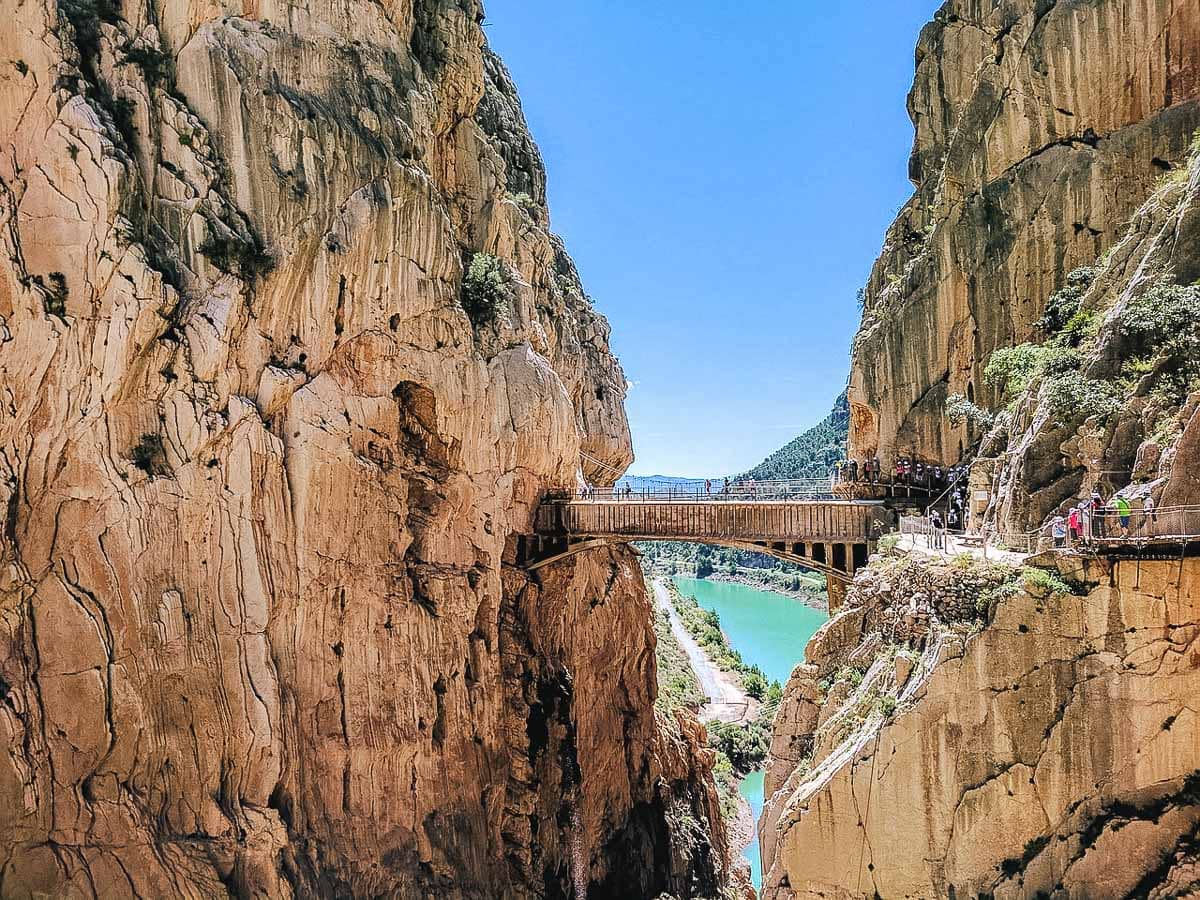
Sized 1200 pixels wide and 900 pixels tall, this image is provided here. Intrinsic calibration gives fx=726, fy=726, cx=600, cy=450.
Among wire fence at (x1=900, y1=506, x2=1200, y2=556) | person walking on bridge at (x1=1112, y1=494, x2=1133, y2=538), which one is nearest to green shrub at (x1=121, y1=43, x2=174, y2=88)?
wire fence at (x1=900, y1=506, x2=1200, y2=556)

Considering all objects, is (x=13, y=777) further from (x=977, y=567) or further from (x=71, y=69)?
(x=977, y=567)

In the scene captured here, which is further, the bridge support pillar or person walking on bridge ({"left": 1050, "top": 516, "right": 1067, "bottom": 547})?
the bridge support pillar

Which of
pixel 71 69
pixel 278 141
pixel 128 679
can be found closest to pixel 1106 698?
pixel 128 679

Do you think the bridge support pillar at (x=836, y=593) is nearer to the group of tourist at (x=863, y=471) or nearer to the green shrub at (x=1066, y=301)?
the group of tourist at (x=863, y=471)

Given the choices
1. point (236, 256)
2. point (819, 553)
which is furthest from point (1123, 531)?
point (236, 256)

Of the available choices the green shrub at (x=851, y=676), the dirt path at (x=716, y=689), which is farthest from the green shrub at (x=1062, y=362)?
the dirt path at (x=716, y=689)

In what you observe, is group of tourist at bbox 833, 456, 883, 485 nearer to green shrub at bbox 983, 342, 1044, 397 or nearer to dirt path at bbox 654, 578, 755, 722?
green shrub at bbox 983, 342, 1044, 397

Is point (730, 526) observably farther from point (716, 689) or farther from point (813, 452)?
point (813, 452)
